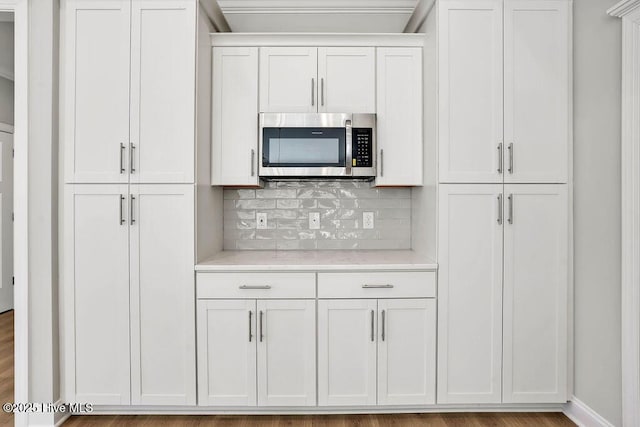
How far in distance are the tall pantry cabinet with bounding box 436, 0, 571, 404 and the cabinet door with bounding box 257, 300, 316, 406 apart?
75 cm

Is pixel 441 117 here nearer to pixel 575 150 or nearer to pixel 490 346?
pixel 575 150

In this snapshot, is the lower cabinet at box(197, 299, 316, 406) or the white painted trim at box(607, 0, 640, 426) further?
the lower cabinet at box(197, 299, 316, 406)

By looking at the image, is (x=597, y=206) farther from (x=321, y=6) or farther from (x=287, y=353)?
(x=321, y=6)

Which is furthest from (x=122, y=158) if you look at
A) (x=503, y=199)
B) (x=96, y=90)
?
(x=503, y=199)

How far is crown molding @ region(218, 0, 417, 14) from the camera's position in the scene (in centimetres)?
300

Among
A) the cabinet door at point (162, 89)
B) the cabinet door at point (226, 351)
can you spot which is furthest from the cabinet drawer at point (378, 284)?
the cabinet door at point (162, 89)

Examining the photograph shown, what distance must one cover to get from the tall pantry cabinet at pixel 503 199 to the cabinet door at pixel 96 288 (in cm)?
176

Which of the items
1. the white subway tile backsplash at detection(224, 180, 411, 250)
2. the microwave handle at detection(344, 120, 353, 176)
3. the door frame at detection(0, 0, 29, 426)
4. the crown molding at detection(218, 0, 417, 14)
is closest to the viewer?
the door frame at detection(0, 0, 29, 426)

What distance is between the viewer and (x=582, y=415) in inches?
86.2

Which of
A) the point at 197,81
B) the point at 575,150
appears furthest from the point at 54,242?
the point at 575,150

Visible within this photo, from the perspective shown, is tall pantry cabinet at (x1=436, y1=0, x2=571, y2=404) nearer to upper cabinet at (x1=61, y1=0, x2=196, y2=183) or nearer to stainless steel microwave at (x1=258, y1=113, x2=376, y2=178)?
stainless steel microwave at (x1=258, y1=113, x2=376, y2=178)

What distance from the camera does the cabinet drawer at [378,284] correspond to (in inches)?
87.7

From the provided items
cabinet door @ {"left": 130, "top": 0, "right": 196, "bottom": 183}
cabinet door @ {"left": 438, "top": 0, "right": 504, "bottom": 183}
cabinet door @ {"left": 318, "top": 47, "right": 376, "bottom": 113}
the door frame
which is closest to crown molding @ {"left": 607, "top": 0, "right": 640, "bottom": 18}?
cabinet door @ {"left": 438, "top": 0, "right": 504, "bottom": 183}

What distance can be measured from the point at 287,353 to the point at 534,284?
56.4 inches
